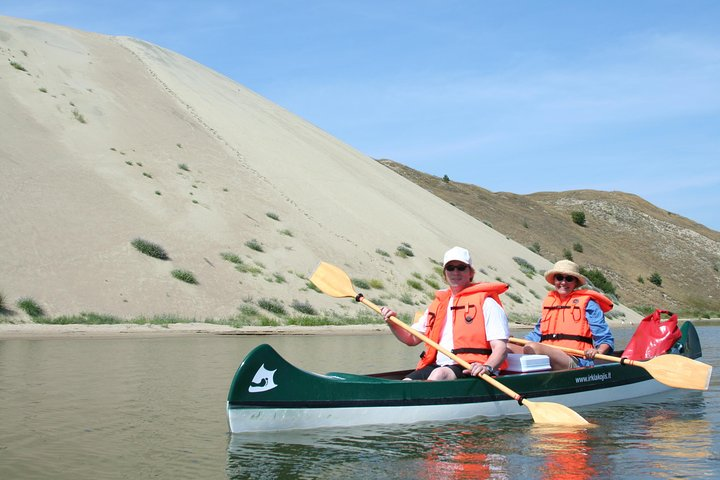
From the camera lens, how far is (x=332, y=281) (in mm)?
11547

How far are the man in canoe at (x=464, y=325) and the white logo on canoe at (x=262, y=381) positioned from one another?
1863mm

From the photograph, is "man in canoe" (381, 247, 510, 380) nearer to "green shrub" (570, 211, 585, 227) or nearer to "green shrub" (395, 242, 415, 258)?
"green shrub" (395, 242, 415, 258)

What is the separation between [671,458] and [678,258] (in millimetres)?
70704

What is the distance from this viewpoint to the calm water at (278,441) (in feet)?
23.0

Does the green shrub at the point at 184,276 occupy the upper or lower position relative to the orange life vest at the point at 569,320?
upper

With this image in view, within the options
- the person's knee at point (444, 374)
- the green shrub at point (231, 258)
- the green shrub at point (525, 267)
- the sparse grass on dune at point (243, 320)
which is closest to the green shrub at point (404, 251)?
the sparse grass on dune at point (243, 320)

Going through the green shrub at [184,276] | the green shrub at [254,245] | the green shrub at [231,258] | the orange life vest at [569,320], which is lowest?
the orange life vest at [569,320]

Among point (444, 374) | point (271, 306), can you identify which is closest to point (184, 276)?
point (271, 306)

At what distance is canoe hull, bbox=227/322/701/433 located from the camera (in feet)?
26.6

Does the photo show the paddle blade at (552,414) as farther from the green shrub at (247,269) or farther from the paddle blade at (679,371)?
the green shrub at (247,269)

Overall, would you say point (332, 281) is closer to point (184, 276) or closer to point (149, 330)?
point (149, 330)

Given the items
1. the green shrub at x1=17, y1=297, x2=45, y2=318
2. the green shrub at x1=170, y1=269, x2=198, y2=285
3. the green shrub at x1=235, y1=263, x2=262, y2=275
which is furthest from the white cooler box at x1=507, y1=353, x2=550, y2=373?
the green shrub at x1=235, y1=263, x2=262, y2=275

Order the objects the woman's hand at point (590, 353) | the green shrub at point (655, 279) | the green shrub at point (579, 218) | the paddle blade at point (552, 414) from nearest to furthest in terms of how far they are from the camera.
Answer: the paddle blade at point (552, 414) < the woman's hand at point (590, 353) < the green shrub at point (655, 279) < the green shrub at point (579, 218)

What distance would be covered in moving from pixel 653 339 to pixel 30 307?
1507cm
